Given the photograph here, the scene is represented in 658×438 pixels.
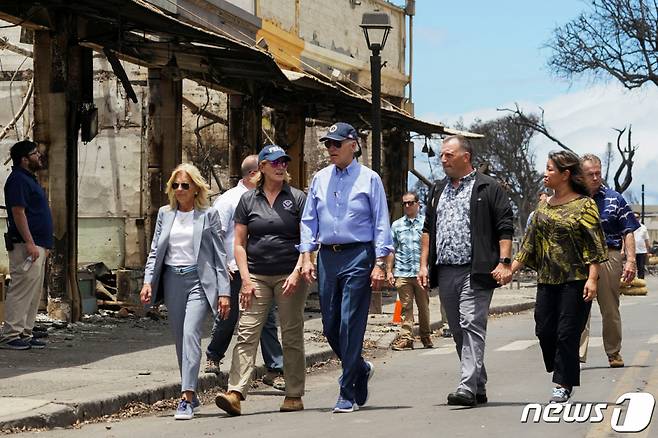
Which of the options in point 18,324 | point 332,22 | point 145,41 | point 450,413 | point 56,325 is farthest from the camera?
point 332,22

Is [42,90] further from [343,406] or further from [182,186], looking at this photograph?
[343,406]

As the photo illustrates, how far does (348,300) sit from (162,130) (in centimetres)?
1210

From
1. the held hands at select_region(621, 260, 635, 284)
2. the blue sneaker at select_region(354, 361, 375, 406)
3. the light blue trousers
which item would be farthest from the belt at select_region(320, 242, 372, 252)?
the held hands at select_region(621, 260, 635, 284)

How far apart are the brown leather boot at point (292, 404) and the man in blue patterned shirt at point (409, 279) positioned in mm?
6577

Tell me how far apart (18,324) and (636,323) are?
10223 millimetres

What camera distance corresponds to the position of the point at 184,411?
1078 cm

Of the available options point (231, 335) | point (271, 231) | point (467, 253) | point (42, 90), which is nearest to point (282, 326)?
point (271, 231)

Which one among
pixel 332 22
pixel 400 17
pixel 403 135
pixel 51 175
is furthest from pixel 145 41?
pixel 400 17

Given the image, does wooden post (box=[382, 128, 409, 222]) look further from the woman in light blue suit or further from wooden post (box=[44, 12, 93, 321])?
the woman in light blue suit

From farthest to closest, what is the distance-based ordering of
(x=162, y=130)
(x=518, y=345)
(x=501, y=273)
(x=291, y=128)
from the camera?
1. (x=291, y=128)
2. (x=162, y=130)
3. (x=518, y=345)
4. (x=501, y=273)

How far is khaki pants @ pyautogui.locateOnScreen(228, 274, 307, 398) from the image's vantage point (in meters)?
11.0

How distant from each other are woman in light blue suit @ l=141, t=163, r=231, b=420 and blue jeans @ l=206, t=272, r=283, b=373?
5.23 ft

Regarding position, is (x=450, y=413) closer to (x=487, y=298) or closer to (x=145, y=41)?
(x=487, y=298)

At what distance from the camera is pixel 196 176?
1112 centimetres
